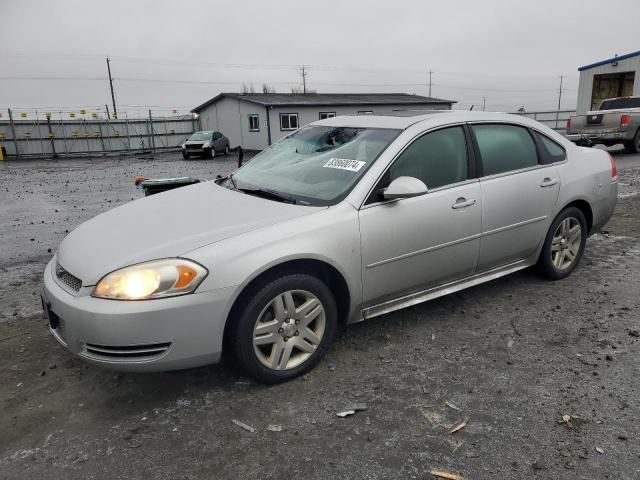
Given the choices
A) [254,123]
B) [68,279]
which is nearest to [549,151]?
[68,279]

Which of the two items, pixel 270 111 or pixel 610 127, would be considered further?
pixel 270 111

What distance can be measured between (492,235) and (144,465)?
9.30 ft

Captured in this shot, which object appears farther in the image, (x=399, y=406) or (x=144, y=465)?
(x=399, y=406)

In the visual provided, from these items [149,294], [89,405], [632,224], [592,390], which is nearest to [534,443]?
[592,390]

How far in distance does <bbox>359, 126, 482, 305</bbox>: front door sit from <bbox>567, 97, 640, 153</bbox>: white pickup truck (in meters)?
14.5

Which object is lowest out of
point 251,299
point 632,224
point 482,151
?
point 632,224

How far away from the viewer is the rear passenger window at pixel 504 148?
3885 millimetres

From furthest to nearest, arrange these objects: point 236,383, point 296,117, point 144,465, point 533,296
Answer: point 296,117, point 533,296, point 236,383, point 144,465

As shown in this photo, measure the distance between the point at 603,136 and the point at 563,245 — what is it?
13550 millimetres

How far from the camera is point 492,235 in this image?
3.82 meters

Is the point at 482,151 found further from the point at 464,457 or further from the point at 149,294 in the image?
the point at 149,294

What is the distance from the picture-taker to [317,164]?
12.0ft

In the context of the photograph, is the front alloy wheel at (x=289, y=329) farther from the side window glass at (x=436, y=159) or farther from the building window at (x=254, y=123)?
the building window at (x=254, y=123)

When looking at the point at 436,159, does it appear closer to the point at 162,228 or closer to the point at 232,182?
the point at 232,182
